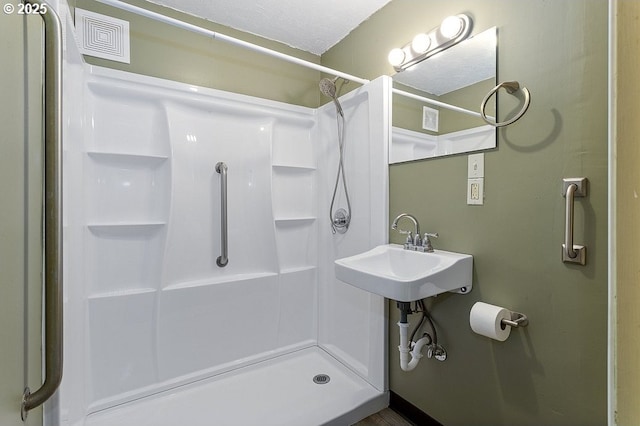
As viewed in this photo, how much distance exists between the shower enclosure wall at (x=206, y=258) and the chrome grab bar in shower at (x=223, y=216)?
43 millimetres

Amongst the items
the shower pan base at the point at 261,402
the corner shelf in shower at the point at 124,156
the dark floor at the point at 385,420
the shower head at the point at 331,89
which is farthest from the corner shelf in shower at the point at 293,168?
the dark floor at the point at 385,420

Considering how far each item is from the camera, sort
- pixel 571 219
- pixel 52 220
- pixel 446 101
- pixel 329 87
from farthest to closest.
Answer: pixel 329 87, pixel 446 101, pixel 571 219, pixel 52 220

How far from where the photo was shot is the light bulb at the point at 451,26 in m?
1.39

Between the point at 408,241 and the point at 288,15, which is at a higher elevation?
the point at 288,15

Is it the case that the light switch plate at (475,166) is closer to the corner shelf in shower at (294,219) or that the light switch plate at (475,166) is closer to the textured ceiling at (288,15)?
the textured ceiling at (288,15)

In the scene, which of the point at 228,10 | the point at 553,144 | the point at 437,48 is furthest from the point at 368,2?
the point at 553,144

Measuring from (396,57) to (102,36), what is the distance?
65.6 inches

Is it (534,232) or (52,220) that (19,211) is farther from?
(534,232)

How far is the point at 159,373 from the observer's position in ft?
5.94

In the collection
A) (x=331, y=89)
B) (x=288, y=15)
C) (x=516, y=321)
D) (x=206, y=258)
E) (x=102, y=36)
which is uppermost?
(x=288, y=15)

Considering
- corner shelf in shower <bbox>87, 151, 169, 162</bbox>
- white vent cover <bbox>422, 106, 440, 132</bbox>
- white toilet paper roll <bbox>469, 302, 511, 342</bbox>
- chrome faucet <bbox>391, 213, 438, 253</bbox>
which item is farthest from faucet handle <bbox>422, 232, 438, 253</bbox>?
corner shelf in shower <bbox>87, 151, 169, 162</bbox>

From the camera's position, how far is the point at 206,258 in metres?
1.97

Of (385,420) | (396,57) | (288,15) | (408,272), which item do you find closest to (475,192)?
(408,272)

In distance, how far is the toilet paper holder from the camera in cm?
115
